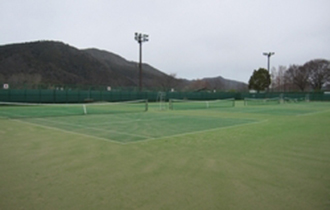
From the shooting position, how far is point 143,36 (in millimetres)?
36125

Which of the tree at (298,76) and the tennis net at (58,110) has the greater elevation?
the tree at (298,76)

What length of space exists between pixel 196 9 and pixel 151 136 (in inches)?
599

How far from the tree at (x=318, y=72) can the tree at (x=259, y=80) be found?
24119 mm

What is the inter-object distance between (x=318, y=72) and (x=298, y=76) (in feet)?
15.7

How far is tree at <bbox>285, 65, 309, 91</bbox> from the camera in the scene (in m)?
74.4

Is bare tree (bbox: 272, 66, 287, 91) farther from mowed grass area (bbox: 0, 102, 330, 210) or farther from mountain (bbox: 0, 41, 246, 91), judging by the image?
mowed grass area (bbox: 0, 102, 330, 210)

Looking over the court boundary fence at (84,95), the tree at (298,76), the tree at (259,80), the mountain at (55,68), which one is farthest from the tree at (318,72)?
the court boundary fence at (84,95)

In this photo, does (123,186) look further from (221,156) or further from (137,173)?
(221,156)

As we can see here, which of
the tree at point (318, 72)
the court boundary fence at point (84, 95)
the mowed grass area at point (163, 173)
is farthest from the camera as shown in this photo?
the tree at point (318, 72)

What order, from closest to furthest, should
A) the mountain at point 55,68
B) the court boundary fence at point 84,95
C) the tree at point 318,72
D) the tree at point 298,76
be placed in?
the court boundary fence at point 84,95 < the mountain at point 55,68 < the tree at point 318,72 < the tree at point 298,76

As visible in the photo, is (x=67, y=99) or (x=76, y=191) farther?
(x=67, y=99)

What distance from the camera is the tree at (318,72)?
2827 inches

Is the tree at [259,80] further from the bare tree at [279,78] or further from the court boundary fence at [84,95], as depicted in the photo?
the bare tree at [279,78]

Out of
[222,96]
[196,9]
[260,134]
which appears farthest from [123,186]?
[222,96]
